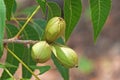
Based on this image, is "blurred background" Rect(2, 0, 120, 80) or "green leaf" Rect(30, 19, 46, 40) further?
"blurred background" Rect(2, 0, 120, 80)

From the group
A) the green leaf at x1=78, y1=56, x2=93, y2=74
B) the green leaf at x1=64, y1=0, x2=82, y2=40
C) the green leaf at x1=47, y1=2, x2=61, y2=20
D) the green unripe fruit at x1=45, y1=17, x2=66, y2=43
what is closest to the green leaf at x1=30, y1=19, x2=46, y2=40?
the green leaf at x1=47, y1=2, x2=61, y2=20

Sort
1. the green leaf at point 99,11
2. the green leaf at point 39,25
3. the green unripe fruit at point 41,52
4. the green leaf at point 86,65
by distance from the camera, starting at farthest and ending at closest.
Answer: the green leaf at point 86,65
the green leaf at point 39,25
the green leaf at point 99,11
the green unripe fruit at point 41,52

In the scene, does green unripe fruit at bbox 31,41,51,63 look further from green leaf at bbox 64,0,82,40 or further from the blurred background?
the blurred background

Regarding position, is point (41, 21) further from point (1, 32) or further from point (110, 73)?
point (110, 73)

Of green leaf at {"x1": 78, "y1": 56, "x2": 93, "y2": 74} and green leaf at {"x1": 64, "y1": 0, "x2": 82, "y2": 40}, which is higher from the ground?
green leaf at {"x1": 64, "y1": 0, "x2": 82, "y2": 40}

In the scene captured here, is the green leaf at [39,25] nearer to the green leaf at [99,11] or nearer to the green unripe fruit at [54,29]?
the green leaf at [99,11]

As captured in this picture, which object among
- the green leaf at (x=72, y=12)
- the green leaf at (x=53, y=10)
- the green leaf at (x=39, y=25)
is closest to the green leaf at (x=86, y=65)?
the green leaf at (x=39, y=25)
